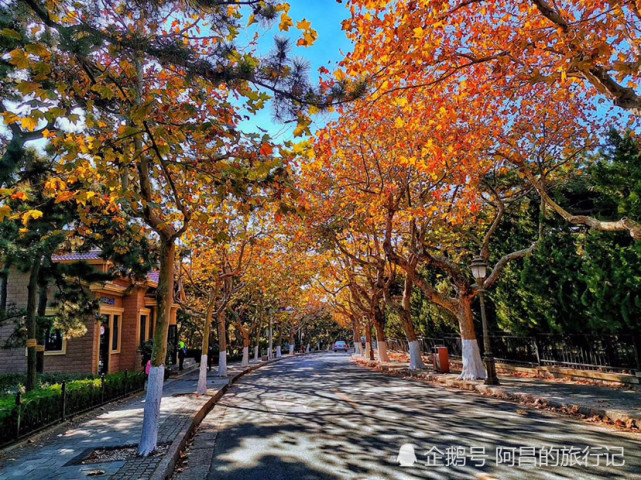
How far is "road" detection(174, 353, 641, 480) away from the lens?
516 cm

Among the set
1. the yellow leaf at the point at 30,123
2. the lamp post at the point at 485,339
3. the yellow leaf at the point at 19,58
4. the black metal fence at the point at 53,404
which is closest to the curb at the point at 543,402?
the lamp post at the point at 485,339

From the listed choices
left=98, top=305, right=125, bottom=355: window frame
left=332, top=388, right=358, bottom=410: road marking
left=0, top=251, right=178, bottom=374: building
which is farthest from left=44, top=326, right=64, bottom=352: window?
left=332, top=388, right=358, bottom=410: road marking

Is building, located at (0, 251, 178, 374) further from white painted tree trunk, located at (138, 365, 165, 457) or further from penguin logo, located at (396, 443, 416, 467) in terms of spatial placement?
penguin logo, located at (396, 443, 416, 467)

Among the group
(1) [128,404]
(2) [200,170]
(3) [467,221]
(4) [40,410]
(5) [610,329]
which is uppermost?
(3) [467,221]

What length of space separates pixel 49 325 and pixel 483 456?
37.9 feet

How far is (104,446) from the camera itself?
688 centimetres

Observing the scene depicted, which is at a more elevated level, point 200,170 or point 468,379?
point 200,170

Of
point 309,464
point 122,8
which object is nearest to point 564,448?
point 309,464

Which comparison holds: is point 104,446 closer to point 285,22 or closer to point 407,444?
point 407,444

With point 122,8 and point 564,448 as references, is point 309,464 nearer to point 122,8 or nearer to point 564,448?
point 564,448

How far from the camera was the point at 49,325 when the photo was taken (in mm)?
11727

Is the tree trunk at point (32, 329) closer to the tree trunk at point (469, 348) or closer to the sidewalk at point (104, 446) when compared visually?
the sidewalk at point (104, 446)

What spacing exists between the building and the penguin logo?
1100 centimetres

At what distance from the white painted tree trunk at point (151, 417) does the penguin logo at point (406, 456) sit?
3650 mm
